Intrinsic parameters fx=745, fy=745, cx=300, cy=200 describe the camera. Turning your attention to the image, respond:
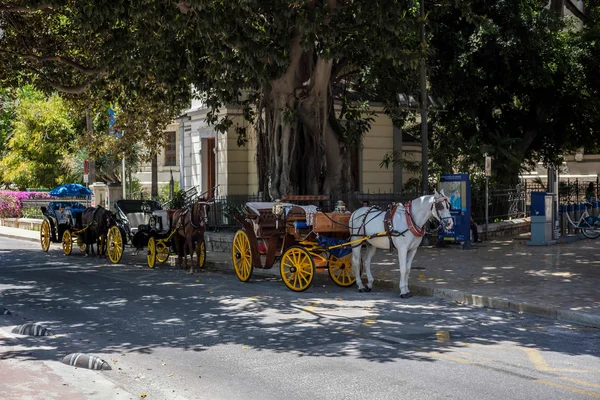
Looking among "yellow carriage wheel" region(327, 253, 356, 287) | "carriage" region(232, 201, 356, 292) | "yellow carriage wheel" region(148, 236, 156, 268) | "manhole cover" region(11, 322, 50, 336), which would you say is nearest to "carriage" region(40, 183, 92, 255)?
"yellow carriage wheel" region(148, 236, 156, 268)

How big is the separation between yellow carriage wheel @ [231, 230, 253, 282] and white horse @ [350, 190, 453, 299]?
2.55 meters

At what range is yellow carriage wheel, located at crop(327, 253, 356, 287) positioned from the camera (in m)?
14.5

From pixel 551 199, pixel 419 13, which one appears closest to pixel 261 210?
pixel 419 13

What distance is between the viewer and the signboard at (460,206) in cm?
2092

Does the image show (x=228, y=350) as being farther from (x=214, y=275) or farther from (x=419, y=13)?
(x=419, y=13)

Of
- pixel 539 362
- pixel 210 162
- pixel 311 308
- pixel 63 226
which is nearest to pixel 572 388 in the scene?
pixel 539 362

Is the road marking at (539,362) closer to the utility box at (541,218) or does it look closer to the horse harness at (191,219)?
the horse harness at (191,219)

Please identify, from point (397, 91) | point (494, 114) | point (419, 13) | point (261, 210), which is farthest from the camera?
point (494, 114)

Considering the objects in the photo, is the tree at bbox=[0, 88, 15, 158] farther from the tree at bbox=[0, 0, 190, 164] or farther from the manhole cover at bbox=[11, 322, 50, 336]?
the manhole cover at bbox=[11, 322, 50, 336]

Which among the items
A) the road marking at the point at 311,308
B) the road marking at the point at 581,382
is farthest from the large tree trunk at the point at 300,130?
the road marking at the point at 581,382

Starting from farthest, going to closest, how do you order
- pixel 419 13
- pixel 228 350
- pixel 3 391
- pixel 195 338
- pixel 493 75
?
pixel 493 75 → pixel 419 13 → pixel 195 338 → pixel 228 350 → pixel 3 391

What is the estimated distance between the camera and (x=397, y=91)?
2398 centimetres

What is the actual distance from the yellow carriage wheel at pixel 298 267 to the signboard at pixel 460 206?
8207 mm

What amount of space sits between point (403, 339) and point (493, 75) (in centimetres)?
2173
